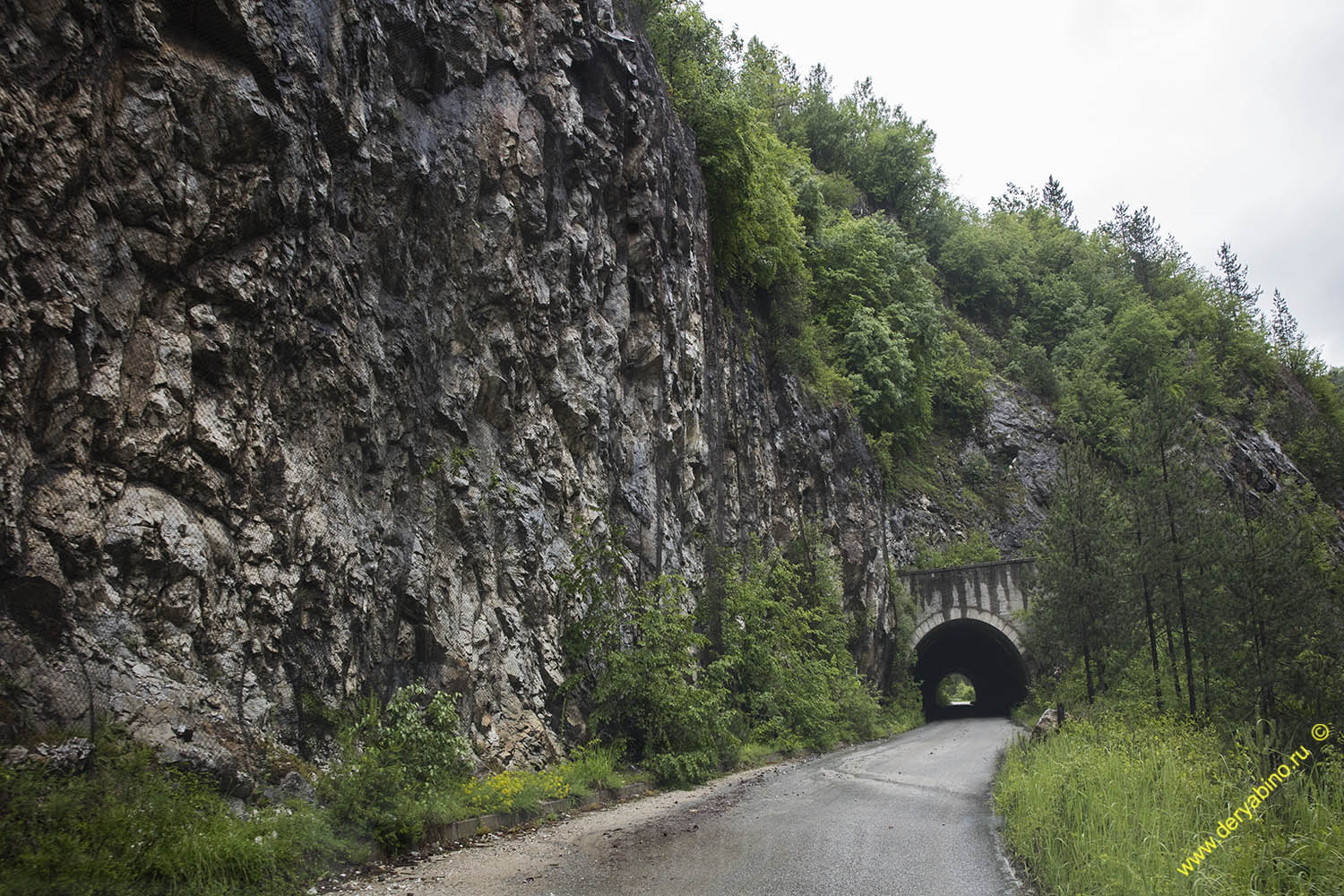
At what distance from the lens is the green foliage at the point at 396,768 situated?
7941mm

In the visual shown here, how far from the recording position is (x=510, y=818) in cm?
985

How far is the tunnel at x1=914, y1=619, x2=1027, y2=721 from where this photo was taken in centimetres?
4147

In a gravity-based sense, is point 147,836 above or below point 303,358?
below

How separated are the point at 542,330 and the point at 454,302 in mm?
2325

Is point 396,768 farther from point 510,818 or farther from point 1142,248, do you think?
point 1142,248

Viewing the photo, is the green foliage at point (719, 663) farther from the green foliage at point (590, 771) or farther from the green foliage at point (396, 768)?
the green foliage at point (396, 768)

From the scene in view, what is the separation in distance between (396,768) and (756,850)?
364cm

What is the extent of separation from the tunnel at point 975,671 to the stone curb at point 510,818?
94.0 ft

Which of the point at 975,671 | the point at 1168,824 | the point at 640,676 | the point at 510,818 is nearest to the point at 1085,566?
the point at 640,676

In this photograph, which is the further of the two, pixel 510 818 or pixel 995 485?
pixel 995 485

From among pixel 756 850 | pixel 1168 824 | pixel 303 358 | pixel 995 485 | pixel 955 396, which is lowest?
pixel 756 850

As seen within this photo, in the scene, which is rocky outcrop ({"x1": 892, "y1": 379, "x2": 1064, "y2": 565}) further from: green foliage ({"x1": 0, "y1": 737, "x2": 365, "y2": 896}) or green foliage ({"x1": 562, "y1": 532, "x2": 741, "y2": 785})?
green foliage ({"x1": 0, "y1": 737, "x2": 365, "y2": 896})

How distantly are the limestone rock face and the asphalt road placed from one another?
2254 millimetres

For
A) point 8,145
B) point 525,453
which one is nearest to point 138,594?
point 8,145
